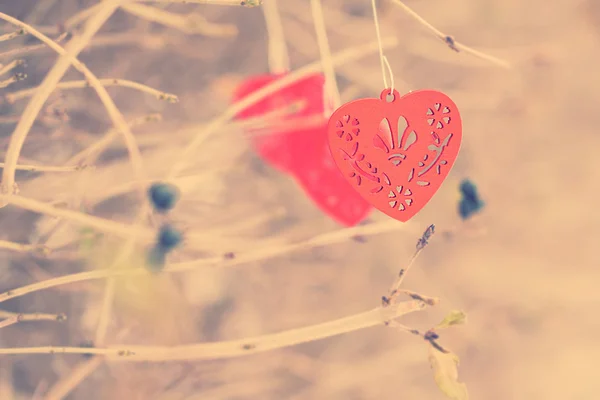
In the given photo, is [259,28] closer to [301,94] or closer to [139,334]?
[301,94]

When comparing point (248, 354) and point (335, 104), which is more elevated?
point (335, 104)

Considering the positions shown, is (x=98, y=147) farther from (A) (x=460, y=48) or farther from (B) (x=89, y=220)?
(A) (x=460, y=48)

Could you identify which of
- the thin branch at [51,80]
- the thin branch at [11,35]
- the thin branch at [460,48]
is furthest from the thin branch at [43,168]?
the thin branch at [460,48]

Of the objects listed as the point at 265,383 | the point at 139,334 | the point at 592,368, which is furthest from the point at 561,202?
the point at 139,334

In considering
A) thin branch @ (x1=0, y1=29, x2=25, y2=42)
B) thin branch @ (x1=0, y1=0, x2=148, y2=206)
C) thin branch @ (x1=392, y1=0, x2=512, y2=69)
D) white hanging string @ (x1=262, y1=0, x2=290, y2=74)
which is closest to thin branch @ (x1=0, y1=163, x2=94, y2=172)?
thin branch @ (x1=0, y1=0, x2=148, y2=206)

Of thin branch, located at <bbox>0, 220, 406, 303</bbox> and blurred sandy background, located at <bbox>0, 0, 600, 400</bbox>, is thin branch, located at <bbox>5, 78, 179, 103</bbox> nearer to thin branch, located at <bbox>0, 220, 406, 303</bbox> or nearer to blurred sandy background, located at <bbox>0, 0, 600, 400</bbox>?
blurred sandy background, located at <bbox>0, 0, 600, 400</bbox>

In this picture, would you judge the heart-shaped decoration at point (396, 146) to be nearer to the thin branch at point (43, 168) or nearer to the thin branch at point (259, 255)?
the thin branch at point (259, 255)

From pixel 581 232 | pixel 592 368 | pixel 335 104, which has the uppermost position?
pixel 335 104
